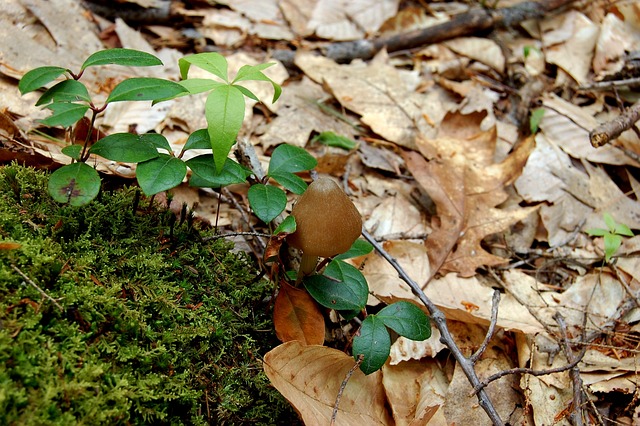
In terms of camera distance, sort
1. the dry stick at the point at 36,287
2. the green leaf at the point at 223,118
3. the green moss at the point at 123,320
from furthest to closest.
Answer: the green leaf at the point at 223,118 → the dry stick at the point at 36,287 → the green moss at the point at 123,320

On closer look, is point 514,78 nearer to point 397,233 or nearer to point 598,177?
point 598,177

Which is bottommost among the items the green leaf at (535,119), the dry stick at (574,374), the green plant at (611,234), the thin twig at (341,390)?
the dry stick at (574,374)

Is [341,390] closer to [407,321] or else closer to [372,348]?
[372,348]

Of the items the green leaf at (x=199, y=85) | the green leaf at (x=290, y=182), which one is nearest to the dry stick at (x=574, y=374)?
the green leaf at (x=290, y=182)

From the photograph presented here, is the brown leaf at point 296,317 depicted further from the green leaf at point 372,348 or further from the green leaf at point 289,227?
the green leaf at point 289,227

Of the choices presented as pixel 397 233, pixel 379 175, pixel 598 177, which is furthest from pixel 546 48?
pixel 397 233

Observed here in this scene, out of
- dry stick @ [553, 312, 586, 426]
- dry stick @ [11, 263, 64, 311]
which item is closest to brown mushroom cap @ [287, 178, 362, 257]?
dry stick @ [11, 263, 64, 311]
